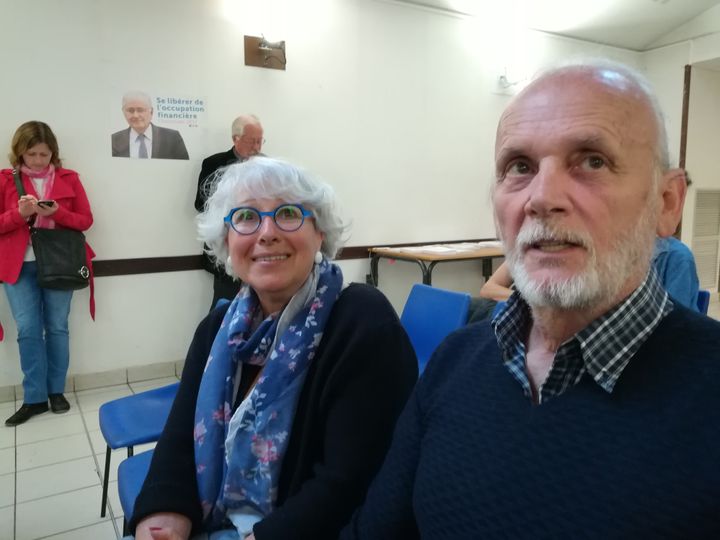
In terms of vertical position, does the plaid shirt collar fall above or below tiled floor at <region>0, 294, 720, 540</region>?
above

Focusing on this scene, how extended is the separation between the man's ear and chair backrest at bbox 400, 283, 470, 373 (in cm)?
123

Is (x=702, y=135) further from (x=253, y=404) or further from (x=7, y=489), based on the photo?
(x=7, y=489)

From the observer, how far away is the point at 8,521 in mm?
2021

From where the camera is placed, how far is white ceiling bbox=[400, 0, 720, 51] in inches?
176

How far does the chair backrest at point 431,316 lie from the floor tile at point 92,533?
1.34m

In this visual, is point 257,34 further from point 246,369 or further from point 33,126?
point 246,369

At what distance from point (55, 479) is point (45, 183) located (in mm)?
1653

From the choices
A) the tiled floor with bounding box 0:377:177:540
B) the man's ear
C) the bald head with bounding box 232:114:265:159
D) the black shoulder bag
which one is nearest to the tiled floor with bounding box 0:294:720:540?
the tiled floor with bounding box 0:377:177:540

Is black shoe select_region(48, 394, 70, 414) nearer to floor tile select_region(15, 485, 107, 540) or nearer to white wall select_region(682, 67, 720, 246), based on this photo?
floor tile select_region(15, 485, 107, 540)

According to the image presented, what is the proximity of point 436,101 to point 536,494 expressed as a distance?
13.8ft

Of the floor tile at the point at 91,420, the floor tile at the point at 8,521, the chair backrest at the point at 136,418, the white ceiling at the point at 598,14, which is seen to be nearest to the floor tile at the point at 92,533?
the floor tile at the point at 8,521

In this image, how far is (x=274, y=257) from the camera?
1292mm

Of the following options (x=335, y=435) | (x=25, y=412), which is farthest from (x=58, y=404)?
(x=335, y=435)

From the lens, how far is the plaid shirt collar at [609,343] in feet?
2.23
